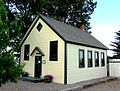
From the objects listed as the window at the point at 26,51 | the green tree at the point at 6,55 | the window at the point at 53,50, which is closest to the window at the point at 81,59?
the window at the point at 53,50

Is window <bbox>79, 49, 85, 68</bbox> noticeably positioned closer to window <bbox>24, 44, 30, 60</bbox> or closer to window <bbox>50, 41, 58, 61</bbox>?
window <bbox>50, 41, 58, 61</bbox>

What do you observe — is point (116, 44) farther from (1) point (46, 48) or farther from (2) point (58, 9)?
(1) point (46, 48)

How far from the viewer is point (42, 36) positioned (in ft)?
75.0

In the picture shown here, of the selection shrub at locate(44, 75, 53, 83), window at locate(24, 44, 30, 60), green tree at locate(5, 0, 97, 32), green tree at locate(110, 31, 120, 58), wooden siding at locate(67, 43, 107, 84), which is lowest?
shrub at locate(44, 75, 53, 83)

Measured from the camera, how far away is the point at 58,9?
38.0 meters

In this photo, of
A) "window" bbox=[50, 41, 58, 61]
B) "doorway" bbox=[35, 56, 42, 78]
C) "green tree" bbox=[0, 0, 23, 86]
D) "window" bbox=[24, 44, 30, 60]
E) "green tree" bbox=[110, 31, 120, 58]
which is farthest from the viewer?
"green tree" bbox=[110, 31, 120, 58]

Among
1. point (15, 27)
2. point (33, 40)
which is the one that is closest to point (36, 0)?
point (33, 40)

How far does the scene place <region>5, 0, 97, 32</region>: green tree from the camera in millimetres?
32312

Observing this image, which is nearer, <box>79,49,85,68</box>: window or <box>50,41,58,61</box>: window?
<box>50,41,58,61</box>: window

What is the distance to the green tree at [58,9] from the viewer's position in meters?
32.3

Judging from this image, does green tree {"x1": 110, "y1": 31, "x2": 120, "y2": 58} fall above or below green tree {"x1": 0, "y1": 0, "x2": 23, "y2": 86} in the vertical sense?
above

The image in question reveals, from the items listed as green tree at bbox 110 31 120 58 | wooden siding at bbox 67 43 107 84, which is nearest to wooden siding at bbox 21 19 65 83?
wooden siding at bbox 67 43 107 84

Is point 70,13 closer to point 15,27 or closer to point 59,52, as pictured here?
point 59,52

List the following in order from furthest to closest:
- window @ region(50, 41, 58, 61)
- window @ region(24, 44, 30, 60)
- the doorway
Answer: window @ region(24, 44, 30, 60)
the doorway
window @ region(50, 41, 58, 61)
